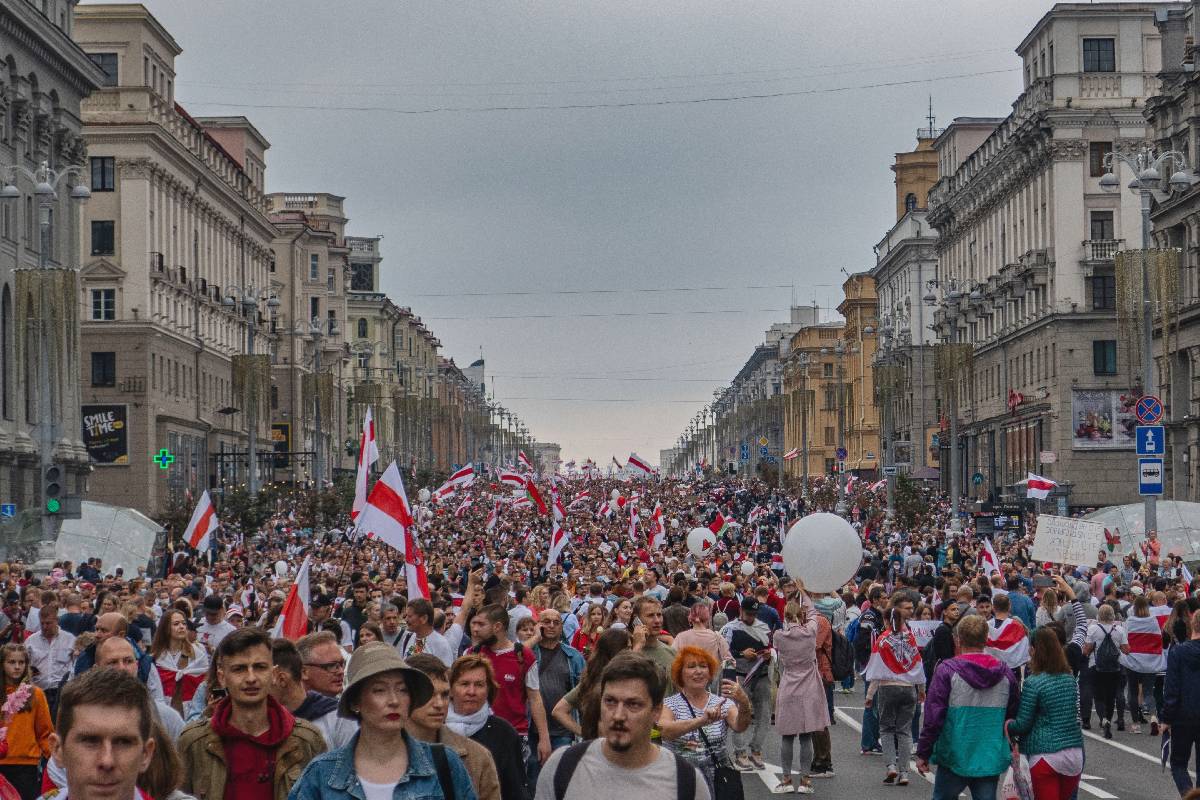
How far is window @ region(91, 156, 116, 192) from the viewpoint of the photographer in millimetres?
75125

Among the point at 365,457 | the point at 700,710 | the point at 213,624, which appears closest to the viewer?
the point at 700,710

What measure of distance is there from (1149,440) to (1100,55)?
4631cm

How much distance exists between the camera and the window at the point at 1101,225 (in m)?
75.3

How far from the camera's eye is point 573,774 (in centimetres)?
622

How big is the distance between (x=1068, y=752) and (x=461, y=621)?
4715mm

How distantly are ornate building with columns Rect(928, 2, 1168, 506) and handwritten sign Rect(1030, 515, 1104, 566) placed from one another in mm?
38377

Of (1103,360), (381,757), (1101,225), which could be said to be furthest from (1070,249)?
(381,757)

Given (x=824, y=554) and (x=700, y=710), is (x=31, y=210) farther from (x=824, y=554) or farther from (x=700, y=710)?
(x=700, y=710)

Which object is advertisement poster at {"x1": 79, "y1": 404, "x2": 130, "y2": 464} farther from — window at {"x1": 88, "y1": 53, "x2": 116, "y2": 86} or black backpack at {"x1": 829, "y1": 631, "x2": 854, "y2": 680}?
black backpack at {"x1": 829, "y1": 631, "x2": 854, "y2": 680}

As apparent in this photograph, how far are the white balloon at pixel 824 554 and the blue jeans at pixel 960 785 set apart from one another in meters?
3.52

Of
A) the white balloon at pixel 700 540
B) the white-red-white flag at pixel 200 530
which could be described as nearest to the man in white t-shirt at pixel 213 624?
the white-red-white flag at pixel 200 530

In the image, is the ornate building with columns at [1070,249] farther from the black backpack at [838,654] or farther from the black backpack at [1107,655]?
the black backpack at [838,654]

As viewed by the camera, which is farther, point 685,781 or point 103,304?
point 103,304

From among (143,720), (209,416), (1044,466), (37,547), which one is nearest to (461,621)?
(143,720)
